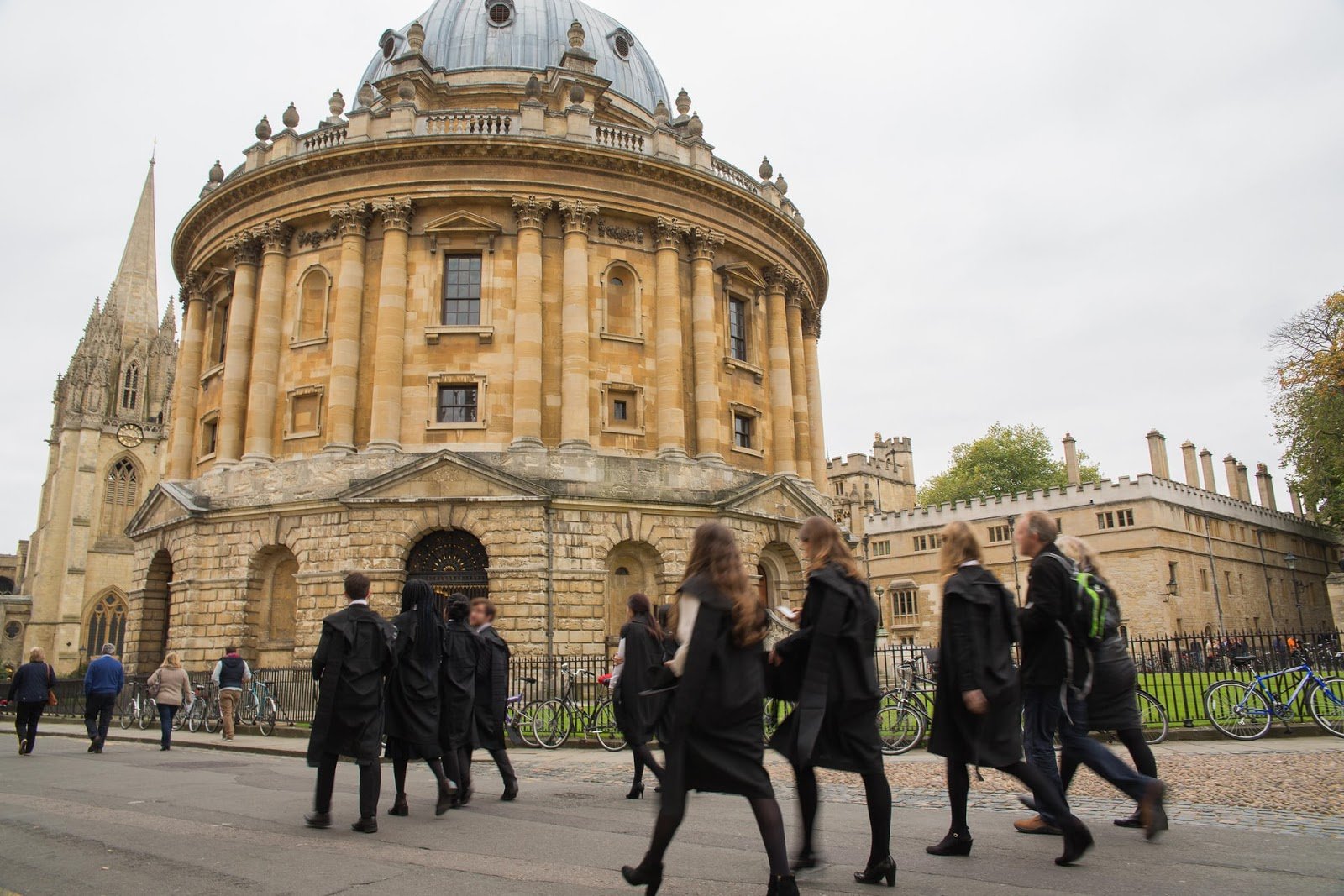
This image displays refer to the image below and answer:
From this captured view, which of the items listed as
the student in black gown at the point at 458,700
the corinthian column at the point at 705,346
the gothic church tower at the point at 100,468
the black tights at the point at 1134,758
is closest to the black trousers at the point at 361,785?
the student in black gown at the point at 458,700

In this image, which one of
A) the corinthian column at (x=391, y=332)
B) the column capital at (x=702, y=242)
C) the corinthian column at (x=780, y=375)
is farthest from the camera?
the corinthian column at (x=780, y=375)

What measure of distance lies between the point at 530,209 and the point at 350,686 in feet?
70.8

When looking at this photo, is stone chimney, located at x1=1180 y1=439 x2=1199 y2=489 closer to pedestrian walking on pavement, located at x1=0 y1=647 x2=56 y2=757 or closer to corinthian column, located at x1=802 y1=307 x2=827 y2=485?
corinthian column, located at x1=802 y1=307 x2=827 y2=485

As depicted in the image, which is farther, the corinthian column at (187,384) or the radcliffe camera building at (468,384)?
the corinthian column at (187,384)

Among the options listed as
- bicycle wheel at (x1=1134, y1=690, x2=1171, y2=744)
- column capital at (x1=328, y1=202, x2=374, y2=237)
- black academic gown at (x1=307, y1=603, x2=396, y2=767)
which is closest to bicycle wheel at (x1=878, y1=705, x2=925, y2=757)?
bicycle wheel at (x1=1134, y1=690, x2=1171, y2=744)

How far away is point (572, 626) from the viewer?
2434 cm

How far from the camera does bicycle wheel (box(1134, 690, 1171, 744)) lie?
496 inches

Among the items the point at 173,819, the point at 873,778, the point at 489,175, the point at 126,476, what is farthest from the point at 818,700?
the point at 126,476

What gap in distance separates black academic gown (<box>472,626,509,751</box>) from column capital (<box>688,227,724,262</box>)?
21430 millimetres

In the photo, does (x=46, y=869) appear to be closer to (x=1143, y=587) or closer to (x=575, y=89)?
(x=575, y=89)

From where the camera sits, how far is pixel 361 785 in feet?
24.7

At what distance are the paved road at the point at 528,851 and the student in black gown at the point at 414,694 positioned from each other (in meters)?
0.48

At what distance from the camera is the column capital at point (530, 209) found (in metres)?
27.4

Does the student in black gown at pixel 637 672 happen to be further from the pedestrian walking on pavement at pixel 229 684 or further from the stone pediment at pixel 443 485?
the stone pediment at pixel 443 485
